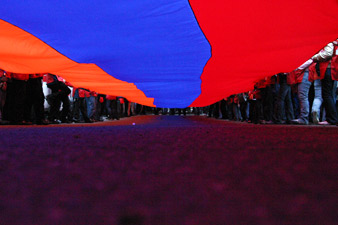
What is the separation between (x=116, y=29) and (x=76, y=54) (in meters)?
1.00

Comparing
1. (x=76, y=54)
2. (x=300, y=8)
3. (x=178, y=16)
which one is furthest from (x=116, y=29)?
(x=300, y=8)

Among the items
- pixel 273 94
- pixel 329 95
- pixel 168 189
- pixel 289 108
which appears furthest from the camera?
pixel 273 94

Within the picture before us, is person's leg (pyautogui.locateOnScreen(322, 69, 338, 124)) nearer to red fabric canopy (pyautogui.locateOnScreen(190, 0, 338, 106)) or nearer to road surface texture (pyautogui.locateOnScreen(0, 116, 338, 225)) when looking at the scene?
red fabric canopy (pyautogui.locateOnScreen(190, 0, 338, 106))

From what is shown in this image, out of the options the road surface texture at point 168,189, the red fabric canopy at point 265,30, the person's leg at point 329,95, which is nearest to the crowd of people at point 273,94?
the person's leg at point 329,95

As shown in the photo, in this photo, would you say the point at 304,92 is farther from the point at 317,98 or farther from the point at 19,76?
the point at 19,76

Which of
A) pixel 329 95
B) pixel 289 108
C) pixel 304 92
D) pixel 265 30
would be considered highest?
pixel 265 30

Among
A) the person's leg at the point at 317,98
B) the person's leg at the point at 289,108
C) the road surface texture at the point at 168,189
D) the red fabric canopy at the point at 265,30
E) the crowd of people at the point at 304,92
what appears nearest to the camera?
the road surface texture at the point at 168,189

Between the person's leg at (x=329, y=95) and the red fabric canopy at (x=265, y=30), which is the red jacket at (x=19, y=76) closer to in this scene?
the red fabric canopy at (x=265, y=30)

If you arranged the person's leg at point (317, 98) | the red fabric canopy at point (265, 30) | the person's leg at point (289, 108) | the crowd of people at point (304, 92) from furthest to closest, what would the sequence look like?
the person's leg at point (289, 108) → the person's leg at point (317, 98) → the crowd of people at point (304, 92) → the red fabric canopy at point (265, 30)

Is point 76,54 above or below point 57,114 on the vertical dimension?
above

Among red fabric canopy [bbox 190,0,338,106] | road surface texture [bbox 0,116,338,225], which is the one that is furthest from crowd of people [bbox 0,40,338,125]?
road surface texture [bbox 0,116,338,225]

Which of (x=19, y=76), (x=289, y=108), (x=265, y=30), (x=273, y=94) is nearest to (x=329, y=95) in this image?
(x=289, y=108)

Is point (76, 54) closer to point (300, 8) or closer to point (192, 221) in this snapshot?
Result: point (300, 8)

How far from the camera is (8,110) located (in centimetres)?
415
